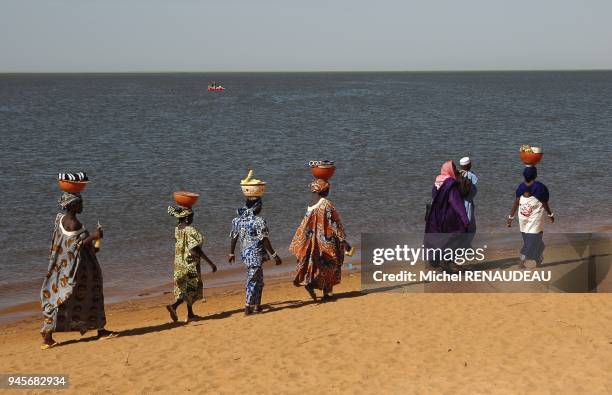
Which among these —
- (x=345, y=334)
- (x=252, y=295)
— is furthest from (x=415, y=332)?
(x=252, y=295)

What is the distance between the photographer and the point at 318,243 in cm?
1039

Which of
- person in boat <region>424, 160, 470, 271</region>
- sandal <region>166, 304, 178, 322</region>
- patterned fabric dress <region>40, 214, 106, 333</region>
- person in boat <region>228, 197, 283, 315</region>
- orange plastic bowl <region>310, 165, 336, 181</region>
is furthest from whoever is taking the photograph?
person in boat <region>424, 160, 470, 271</region>

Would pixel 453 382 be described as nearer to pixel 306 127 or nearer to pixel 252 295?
pixel 252 295

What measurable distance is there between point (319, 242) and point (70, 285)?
342 centimetres

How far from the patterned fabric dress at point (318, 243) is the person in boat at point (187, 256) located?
1397 mm

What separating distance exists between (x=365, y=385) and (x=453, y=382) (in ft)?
2.88

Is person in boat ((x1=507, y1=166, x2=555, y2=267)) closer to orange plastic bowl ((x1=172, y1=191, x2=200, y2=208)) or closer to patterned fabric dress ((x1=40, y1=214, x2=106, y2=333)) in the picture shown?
orange plastic bowl ((x1=172, y1=191, x2=200, y2=208))

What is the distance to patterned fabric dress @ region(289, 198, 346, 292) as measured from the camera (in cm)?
1036

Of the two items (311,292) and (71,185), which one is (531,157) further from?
(71,185)

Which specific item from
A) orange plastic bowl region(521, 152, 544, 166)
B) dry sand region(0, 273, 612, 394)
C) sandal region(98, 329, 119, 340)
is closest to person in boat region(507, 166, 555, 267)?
orange plastic bowl region(521, 152, 544, 166)

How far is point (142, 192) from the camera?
25.1 meters

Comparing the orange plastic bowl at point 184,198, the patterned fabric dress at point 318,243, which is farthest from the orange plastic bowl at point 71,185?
the patterned fabric dress at point 318,243

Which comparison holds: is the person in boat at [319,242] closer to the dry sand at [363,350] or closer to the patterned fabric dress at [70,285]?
the dry sand at [363,350]

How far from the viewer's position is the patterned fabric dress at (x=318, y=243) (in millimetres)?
10359
